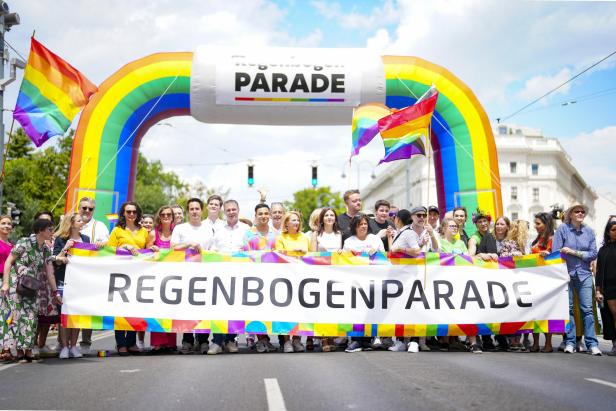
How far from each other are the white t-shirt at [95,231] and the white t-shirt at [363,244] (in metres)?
3.40

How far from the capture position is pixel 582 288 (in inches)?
384

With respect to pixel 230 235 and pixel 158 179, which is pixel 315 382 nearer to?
pixel 230 235

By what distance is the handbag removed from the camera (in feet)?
27.3

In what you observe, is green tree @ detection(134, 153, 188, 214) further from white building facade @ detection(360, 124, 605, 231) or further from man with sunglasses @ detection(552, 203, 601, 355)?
man with sunglasses @ detection(552, 203, 601, 355)

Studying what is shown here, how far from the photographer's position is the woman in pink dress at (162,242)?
30.8ft

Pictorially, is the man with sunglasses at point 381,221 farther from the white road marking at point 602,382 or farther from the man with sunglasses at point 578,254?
the white road marking at point 602,382

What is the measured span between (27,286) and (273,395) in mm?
3835

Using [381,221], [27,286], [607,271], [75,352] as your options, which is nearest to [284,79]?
[381,221]

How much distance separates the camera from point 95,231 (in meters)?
10.2

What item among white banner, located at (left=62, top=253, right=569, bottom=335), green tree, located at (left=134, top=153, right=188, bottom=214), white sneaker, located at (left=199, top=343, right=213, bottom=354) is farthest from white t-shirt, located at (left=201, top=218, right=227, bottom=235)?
green tree, located at (left=134, top=153, right=188, bottom=214)

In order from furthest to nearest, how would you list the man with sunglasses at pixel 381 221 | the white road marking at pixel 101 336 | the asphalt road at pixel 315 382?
the white road marking at pixel 101 336 < the man with sunglasses at pixel 381 221 < the asphalt road at pixel 315 382

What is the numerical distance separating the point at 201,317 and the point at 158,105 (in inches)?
312

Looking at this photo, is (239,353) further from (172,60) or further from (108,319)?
(172,60)

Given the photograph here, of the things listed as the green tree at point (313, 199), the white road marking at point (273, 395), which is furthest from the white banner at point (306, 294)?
the green tree at point (313, 199)
